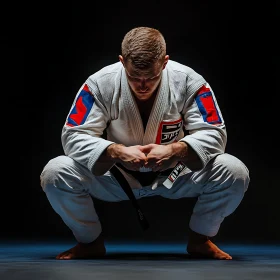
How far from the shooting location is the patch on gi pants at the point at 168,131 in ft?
11.4

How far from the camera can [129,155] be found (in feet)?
10.5

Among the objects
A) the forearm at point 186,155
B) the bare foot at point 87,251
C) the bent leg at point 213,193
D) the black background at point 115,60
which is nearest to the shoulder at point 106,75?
the forearm at point 186,155

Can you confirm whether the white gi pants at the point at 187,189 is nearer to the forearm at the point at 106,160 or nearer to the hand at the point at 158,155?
the forearm at the point at 106,160

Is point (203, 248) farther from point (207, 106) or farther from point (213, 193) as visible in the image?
point (207, 106)

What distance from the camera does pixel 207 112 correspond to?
3.39 meters

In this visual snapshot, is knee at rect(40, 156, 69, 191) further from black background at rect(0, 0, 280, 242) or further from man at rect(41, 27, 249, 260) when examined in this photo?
black background at rect(0, 0, 280, 242)

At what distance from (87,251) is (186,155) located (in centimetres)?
69

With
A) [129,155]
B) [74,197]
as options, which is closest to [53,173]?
[74,197]

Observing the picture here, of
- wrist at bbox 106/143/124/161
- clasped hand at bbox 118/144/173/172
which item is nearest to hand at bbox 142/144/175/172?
clasped hand at bbox 118/144/173/172

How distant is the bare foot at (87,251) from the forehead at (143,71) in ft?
2.83

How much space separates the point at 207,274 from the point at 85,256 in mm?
958

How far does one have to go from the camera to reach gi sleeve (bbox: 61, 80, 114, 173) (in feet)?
10.8
